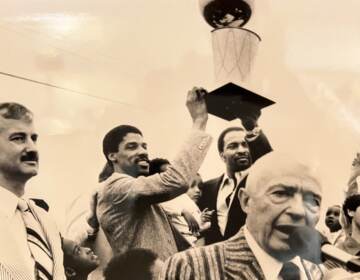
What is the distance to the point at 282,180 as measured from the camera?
3.82ft

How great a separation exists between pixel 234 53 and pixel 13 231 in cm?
65

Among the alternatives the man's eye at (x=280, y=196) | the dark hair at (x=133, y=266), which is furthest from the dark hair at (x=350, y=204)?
the dark hair at (x=133, y=266)

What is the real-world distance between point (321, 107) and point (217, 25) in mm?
310

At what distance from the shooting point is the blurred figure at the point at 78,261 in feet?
3.88

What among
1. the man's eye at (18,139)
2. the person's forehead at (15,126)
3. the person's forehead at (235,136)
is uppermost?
the person's forehead at (15,126)

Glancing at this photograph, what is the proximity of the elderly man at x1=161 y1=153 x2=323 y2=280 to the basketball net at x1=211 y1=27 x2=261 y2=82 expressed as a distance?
0.23 m

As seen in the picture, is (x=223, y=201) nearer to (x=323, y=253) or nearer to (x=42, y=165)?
(x=323, y=253)

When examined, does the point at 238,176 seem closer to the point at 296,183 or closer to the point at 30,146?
the point at 296,183

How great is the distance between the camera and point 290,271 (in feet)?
3.79

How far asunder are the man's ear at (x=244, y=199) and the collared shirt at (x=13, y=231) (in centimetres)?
49

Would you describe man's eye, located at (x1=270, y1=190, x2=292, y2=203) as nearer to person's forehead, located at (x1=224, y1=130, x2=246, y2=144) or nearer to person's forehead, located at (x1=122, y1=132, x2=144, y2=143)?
person's forehead, located at (x1=224, y1=130, x2=246, y2=144)

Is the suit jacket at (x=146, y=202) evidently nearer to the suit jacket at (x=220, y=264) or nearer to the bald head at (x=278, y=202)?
the suit jacket at (x=220, y=264)

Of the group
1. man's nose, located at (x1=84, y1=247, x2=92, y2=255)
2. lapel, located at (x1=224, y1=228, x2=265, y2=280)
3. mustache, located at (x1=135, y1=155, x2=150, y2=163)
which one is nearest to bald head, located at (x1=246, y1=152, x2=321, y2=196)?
lapel, located at (x1=224, y1=228, x2=265, y2=280)

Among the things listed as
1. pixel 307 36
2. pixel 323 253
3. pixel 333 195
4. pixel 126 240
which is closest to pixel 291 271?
pixel 323 253
